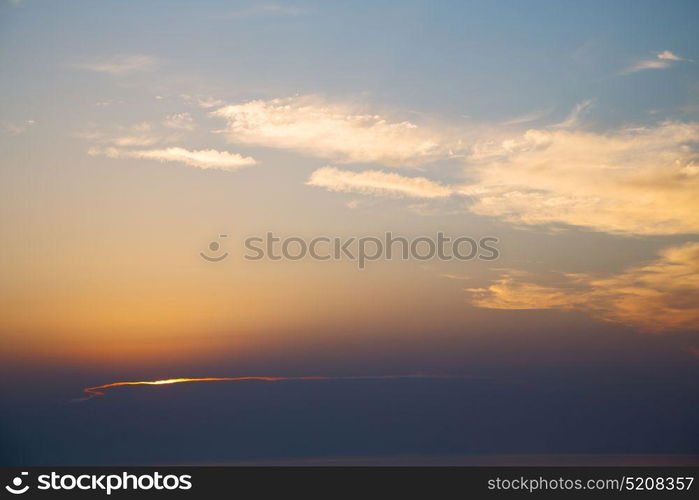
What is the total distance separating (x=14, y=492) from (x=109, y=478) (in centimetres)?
297

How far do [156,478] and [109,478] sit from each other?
5.26 feet

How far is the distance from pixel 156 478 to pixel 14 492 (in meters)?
4.52

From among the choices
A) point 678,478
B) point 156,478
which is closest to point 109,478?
point 156,478

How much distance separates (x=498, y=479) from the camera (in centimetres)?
3000

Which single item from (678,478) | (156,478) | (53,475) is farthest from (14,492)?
(678,478)

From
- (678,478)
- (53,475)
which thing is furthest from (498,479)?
(53,475)

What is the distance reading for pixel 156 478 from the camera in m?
29.7

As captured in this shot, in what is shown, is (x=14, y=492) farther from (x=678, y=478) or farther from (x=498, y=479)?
(x=678, y=478)

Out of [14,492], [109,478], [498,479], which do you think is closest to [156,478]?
[109,478]

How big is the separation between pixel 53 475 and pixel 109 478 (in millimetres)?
1754

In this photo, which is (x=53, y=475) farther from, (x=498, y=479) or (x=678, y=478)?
(x=678, y=478)

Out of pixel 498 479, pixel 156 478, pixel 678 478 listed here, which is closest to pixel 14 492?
pixel 156 478

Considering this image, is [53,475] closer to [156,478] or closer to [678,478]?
[156,478]

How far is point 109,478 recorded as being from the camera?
3006 cm
